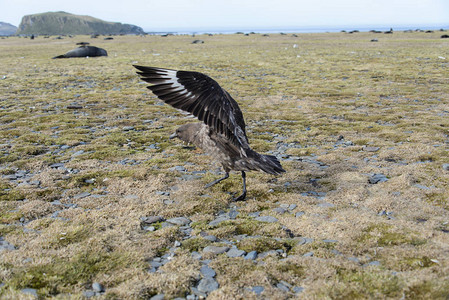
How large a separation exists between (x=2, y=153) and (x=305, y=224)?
7990 millimetres

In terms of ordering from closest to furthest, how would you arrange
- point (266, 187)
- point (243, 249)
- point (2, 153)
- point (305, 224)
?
1. point (243, 249)
2. point (305, 224)
3. point (266, 187)
4. point (2, 153)

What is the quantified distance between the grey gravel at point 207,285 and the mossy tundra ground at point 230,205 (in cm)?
13

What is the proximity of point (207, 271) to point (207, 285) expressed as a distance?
1.01 ft

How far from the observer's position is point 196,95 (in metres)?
6.26

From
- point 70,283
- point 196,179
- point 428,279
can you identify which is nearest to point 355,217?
point 428,279

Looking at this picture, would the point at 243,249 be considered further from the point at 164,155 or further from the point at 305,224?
the point at 164,155

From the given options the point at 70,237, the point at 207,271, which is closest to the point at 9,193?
the point at 70,237

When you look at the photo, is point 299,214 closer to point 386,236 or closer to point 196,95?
point 386,236

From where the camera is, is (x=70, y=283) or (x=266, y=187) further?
(x=266, y=187)

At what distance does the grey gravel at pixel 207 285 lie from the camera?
13.8 feet

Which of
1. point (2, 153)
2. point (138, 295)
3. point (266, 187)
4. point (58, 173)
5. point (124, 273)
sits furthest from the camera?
point (2, 153)

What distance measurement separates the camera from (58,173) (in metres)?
7.91

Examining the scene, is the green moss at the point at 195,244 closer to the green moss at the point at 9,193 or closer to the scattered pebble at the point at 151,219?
the scattered pebble at the point at 151,219

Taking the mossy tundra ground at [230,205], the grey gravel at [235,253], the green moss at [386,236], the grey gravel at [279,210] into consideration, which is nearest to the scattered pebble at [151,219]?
the mossy tundra ground at [230,205]
